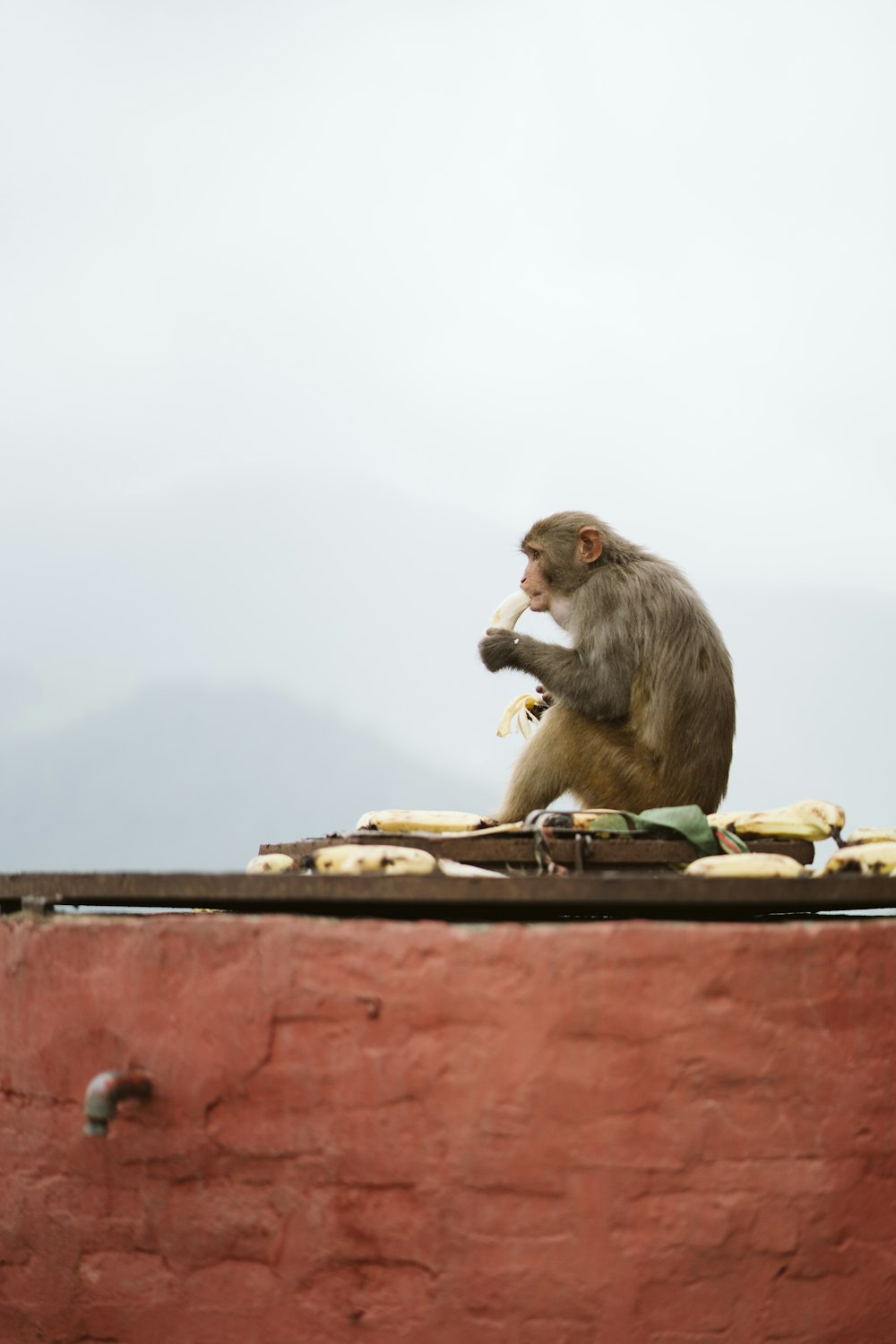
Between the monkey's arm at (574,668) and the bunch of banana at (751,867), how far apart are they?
1.98m

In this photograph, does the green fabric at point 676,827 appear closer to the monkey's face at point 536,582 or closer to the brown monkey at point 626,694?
the brown monkey at point 626,694

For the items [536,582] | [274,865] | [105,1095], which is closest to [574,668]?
[536,582]

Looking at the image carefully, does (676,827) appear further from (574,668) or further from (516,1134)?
(574,668)

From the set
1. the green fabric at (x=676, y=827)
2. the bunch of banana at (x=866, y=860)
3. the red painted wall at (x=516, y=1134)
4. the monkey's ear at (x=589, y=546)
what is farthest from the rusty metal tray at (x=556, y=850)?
the monkey's ear at (x=589, y=546)

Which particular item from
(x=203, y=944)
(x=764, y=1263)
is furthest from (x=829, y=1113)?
(x=203, y=944)

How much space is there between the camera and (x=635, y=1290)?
239 centimetres

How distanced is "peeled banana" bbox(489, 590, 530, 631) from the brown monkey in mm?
171

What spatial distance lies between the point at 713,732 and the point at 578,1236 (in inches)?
105

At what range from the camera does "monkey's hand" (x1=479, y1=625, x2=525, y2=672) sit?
5.09 meters

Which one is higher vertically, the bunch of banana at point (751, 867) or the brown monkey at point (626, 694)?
the brown monkey at point (626, 694)

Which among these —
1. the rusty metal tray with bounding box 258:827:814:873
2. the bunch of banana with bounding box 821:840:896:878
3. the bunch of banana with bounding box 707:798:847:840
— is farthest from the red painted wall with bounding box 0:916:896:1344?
the bunch of banana with bounding box 707:798:847:840

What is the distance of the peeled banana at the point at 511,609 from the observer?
17.5 ft

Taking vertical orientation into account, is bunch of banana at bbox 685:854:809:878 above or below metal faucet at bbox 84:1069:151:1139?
above

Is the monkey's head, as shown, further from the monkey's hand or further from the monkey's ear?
the monkey's hand
